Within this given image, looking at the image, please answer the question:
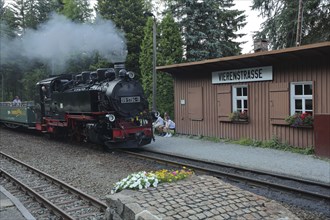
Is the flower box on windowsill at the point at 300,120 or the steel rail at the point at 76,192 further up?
the flower box on windowsill at the point at 300,120

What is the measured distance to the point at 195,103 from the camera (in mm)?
16281

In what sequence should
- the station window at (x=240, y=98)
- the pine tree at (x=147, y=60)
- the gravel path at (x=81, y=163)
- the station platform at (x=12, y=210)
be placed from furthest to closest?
1. the pine tree at (x=147, y=60)
2. the station window at (x=240, y=98)
3. the gravel path at (x=81, y=163)
4. the station platform at (x=12, y=210)

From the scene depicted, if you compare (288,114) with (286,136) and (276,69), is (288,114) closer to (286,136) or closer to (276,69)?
(286,136)

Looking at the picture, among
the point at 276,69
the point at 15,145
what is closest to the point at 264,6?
the point at 276,69

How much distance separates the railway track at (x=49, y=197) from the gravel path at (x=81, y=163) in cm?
35

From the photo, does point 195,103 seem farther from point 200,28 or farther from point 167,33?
point 200,28

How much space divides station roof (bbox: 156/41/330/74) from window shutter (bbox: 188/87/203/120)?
2.90 ft

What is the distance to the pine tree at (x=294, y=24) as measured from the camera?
1950cm

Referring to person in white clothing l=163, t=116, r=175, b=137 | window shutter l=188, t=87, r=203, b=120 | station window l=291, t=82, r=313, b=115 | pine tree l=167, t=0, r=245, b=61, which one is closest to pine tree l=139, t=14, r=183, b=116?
pine tree l=167, t=0, r=245, b=61

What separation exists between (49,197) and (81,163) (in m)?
3.71

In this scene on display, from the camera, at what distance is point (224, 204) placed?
4.96 m

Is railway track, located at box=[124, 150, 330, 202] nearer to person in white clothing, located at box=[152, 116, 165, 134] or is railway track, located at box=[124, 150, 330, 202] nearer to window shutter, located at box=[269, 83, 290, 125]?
window shutter, located at box=[269, 83, 290, 125]

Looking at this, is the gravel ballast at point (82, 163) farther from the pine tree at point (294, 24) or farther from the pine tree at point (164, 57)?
the pine tree at point (294, 24)

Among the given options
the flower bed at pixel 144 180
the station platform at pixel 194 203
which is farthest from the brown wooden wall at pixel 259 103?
the flower bed at pixel 144 180
